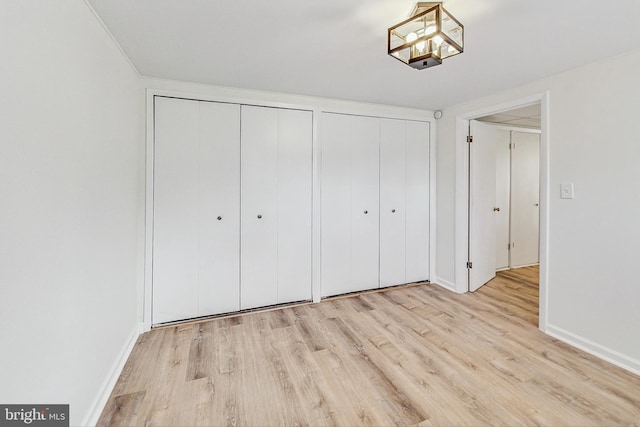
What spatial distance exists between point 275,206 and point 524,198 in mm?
3992

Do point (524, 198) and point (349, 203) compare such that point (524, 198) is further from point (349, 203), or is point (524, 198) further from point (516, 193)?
point (349, 203)

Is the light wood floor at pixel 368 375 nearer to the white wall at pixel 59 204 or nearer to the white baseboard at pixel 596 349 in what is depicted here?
the white baseboard at pixel 596 349

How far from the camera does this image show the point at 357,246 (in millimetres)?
3326

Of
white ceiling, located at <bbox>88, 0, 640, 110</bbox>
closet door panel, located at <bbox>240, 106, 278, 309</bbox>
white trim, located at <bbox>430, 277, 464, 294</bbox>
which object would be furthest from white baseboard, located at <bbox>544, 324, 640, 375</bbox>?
closet door panel, located at <bbox>240, 106, 278, 309</bbox>

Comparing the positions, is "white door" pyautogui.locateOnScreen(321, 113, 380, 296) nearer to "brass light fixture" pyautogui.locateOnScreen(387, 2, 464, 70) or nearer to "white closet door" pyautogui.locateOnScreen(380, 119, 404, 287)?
"white closet door" pyautogui.locateOnScreen(380, 119, 404, 287)

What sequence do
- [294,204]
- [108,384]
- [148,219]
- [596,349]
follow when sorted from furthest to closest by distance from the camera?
1. [294,204]
2. [148,219]
3. [596,349]
4. [108,384]

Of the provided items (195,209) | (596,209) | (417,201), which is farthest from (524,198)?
(195,209)

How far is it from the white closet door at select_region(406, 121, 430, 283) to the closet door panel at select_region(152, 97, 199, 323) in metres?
2.51

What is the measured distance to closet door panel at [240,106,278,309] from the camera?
110 inches

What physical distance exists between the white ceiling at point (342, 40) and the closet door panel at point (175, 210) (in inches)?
15.5

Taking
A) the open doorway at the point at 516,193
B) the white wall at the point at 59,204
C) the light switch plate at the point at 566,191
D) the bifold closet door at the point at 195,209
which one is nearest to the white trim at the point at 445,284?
the open doorway at the point at 516,193

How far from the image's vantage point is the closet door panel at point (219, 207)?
2.65 metres

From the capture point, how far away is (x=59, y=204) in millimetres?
1195

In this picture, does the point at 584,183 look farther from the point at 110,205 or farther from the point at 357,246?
the point at 110,205
